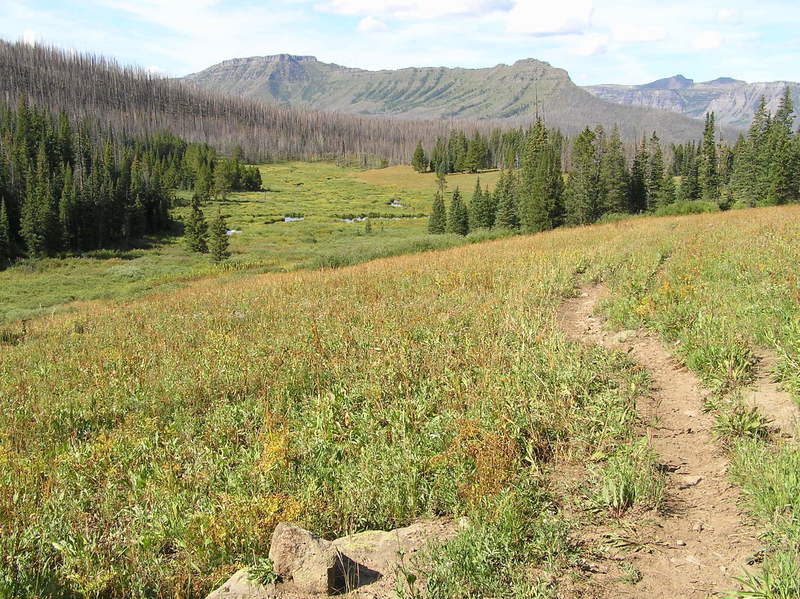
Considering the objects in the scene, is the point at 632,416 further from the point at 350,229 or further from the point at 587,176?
the point at 350,229

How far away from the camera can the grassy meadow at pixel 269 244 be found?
37938 mm

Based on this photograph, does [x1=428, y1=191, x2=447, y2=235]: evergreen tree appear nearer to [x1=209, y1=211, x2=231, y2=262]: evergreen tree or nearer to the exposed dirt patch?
[x1=209, y1=211, x2=231, y2=262]: evergreen tree

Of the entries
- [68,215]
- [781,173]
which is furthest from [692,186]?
[68,215]

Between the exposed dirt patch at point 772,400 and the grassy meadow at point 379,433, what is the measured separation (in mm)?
175

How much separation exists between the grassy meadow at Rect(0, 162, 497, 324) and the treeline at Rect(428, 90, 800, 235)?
1056 centimetres

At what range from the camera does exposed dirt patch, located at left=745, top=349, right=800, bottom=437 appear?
552cm

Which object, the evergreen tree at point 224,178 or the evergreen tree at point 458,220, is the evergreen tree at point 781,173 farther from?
the evergreen tree at point 224,178

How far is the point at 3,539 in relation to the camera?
15.2ft

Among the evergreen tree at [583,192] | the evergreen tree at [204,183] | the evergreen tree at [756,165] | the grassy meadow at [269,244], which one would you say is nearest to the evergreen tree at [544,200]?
the evergreen tree at [583,192]

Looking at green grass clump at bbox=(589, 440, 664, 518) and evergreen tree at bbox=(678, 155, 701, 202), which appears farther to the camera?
evergreen tree at bbox=(678, 155, 701, 202)

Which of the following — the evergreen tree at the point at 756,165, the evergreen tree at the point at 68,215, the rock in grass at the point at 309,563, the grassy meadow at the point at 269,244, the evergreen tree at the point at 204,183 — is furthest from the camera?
the evergreen tree at the point at 204,183

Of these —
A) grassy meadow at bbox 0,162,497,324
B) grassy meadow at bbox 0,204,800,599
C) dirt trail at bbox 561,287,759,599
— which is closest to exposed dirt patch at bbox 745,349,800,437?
grassy meadow at bbox 0,204,800,599

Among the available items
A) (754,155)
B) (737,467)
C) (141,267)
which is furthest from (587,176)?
(737,467)

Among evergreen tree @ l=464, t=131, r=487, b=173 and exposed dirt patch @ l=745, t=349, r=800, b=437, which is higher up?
evergreen tree @ l=464, t=131, r=487, b=173
